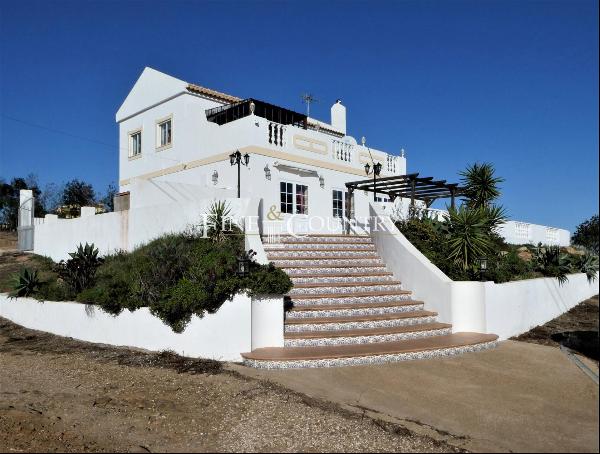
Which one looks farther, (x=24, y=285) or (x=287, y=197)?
(x=287, y=197)

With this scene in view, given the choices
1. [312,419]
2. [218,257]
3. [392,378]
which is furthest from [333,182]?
[312,419]

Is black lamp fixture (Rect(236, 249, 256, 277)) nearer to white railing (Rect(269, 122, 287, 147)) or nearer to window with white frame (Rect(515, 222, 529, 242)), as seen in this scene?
white railing (Rect(269, 122, 287, 147))

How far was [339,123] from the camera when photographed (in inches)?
993

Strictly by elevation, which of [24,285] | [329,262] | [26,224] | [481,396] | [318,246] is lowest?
[481,396]

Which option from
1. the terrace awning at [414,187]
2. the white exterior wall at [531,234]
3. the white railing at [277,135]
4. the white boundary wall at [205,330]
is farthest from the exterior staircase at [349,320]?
the white exterior wall at [531,234]

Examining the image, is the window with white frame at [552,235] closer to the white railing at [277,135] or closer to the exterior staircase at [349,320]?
the white railing at [277,135]

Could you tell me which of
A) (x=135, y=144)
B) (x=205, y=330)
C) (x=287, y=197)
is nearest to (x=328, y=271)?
(x=205, y=330)

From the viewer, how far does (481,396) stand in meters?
3.01

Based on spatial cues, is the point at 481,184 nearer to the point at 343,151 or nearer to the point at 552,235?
the point at 343,151

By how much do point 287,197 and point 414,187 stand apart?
5082 mm

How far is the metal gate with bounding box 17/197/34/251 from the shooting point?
784 inches

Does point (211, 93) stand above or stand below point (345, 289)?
above

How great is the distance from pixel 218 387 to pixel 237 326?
1441 millimetres

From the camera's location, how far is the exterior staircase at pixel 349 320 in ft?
22.4
